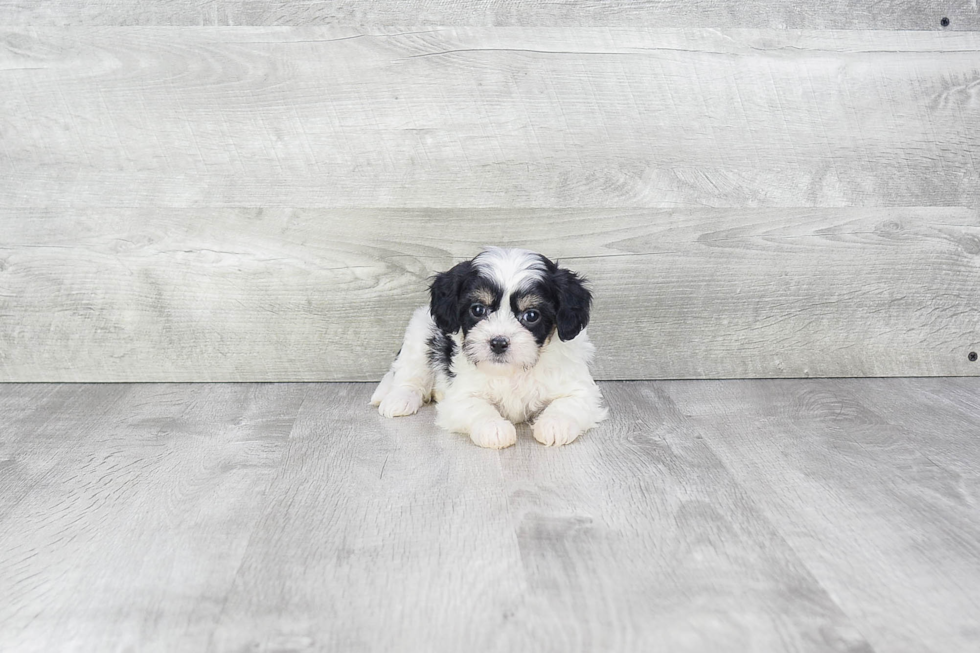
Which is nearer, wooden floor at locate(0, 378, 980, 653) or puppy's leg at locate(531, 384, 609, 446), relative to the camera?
wooden floor at locate(0, 378, 980, 653)

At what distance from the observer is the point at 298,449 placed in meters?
2.01

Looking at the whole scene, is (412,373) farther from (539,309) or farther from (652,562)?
(652,562)

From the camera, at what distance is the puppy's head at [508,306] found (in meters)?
2.03

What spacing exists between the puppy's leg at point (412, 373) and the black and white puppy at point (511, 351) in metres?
0.05

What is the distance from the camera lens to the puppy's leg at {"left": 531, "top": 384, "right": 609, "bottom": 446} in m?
2.04

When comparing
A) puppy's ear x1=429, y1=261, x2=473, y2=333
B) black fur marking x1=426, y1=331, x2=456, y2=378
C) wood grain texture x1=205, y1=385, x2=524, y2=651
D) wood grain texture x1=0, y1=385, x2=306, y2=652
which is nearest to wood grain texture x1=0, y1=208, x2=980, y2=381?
wood grain texture x1=0, y1=385, x2=306, y2=652

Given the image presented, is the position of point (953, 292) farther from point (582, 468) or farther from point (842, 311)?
point (582, 468)

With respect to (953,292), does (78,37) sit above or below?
above

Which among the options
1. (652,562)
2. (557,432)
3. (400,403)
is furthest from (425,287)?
(652,562)

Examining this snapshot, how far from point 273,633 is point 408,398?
1.15 metres

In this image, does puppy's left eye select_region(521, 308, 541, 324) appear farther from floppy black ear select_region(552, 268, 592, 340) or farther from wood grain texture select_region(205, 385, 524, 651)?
wood grain texture select_region(205, 385, 524, 651)

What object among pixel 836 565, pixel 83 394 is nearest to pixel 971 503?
pixel 836 565

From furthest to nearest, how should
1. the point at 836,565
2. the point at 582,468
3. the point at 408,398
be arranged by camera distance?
the point at 408,398 → the point at 582,468 → the point at 836,565

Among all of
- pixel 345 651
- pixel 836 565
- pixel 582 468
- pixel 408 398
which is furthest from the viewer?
pixel 408 398
